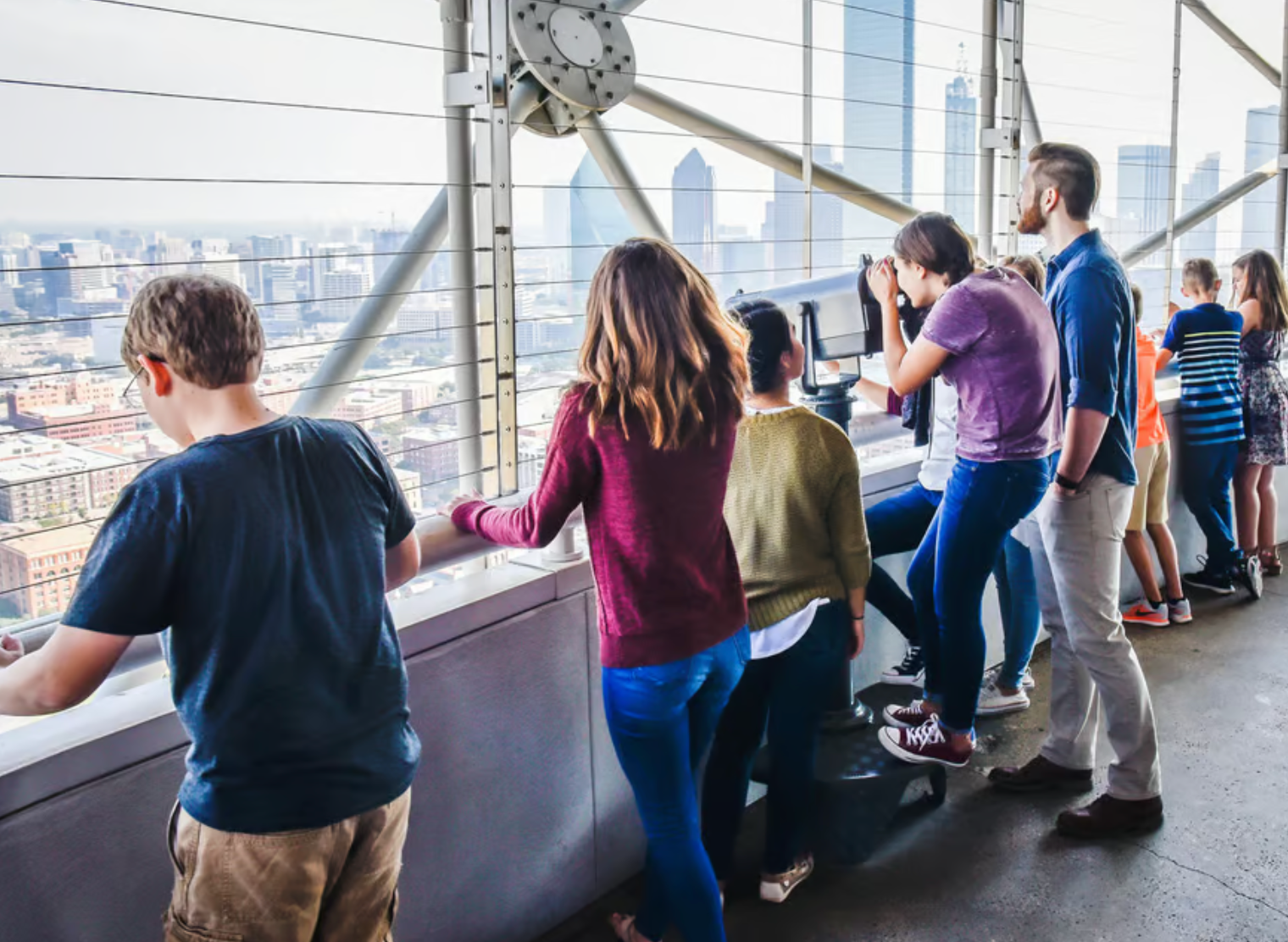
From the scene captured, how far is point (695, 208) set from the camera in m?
3.21

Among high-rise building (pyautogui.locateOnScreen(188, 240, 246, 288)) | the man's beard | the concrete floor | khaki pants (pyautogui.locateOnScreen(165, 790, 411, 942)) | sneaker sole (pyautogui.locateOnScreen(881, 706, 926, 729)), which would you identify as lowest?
the concrete floor

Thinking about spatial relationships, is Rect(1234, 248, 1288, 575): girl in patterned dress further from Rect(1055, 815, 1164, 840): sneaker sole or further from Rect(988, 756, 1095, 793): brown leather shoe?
Rect(1055, 815, 1164, 840): sneaker sole

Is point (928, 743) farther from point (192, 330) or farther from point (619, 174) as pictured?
point (192, 330)

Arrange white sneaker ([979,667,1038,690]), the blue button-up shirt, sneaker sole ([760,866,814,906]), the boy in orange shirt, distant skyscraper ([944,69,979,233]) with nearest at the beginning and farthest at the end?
1. sneaker sole ([760,866,814,906])
2. the blue button-up shirt
3. white sneaker ([979,667,1038,690])
4. distant skyscraper ([944,69,979,233])
5. the boy in orange shirt

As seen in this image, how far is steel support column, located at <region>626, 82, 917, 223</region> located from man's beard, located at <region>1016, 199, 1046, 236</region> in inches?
26.8

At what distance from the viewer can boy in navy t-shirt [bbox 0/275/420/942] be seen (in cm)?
152

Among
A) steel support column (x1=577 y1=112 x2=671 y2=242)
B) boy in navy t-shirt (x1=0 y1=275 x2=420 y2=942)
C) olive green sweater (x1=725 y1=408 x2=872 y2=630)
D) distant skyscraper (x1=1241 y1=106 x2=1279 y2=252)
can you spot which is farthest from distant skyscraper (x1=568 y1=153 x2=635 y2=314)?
distant skyscraper (x1=1241 y1=106 x2=1279 y2=252)

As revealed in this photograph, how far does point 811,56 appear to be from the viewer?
368 cm

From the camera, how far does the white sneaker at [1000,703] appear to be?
4.05 m

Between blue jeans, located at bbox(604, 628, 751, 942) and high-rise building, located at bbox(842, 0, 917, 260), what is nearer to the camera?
blue jeans, located at bbox(604, 628, 751, 942)

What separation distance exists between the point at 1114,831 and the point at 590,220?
2225mm

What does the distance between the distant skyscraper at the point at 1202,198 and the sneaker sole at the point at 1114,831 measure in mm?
3247

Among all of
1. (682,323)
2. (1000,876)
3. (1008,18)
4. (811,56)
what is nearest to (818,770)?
(1000,876)

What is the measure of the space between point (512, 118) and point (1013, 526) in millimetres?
1762
